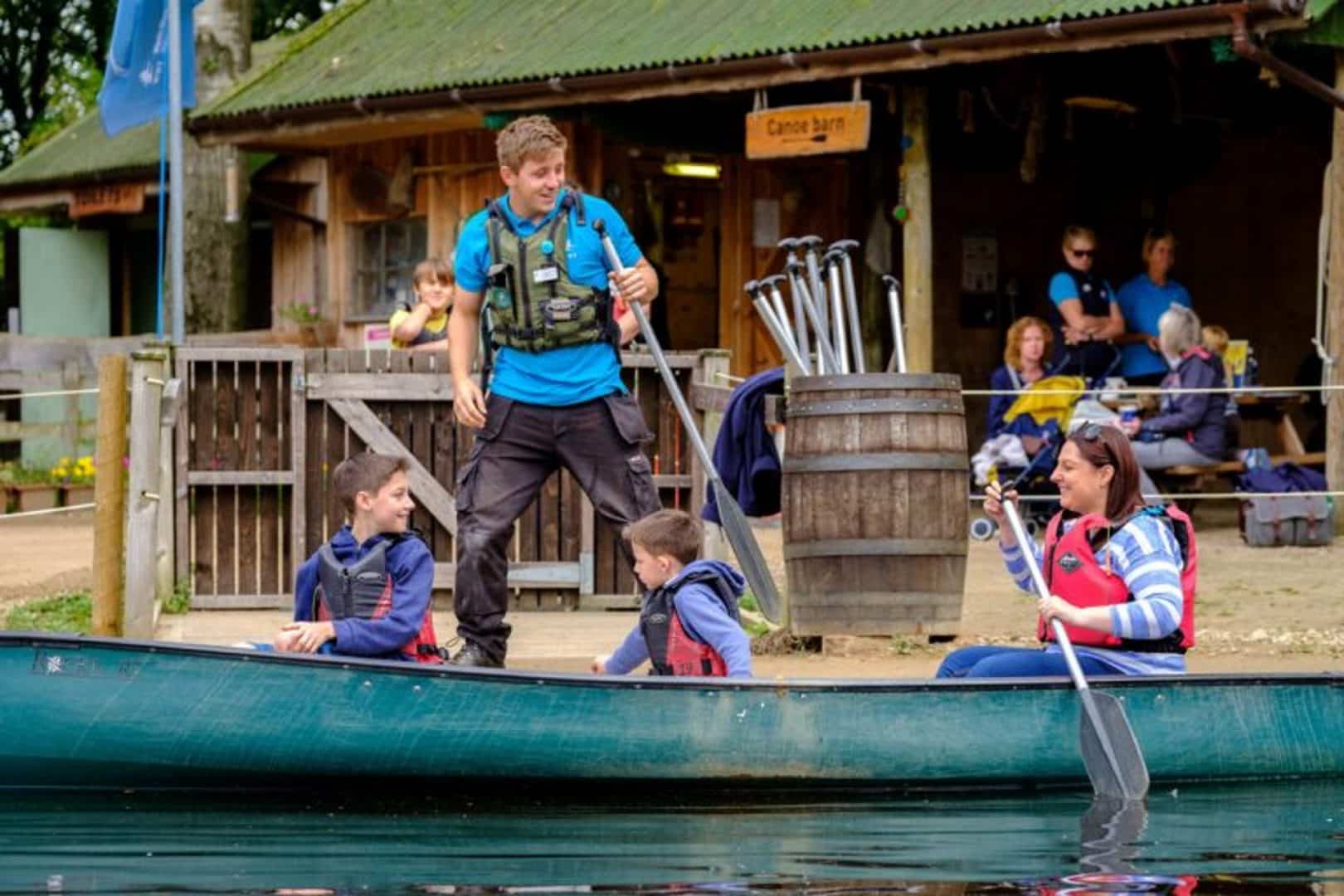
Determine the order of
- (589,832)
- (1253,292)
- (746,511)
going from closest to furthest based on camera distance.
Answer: (589,832)
(746,511)
(1253,292)

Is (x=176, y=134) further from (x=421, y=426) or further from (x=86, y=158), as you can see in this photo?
(x=86, y=158)

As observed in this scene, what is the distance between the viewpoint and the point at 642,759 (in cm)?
795

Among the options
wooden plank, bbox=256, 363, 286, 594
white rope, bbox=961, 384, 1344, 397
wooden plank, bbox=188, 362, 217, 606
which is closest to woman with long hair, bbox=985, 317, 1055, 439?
white rope, bbox=961, 384, 1344, 397

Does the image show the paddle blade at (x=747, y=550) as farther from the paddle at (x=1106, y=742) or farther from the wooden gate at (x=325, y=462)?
the paddle at (x=1106, y=742)

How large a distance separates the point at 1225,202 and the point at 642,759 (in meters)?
11.5

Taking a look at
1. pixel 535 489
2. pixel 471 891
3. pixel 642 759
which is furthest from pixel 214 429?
pixel 471 891

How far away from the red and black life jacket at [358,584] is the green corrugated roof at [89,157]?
16533mm

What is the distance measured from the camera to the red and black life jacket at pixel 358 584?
8117 mm

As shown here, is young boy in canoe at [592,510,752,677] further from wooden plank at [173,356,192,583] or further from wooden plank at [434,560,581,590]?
wooden plank at [173,356,192,583]

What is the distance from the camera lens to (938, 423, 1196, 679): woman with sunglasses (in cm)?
773

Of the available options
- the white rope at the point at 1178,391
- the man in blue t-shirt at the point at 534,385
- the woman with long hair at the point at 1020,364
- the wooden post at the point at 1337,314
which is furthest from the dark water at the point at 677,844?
the woman with long hair at the point at 1020,364

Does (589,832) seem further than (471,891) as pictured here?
Yes

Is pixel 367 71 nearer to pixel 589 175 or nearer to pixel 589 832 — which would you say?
pixel 589 175

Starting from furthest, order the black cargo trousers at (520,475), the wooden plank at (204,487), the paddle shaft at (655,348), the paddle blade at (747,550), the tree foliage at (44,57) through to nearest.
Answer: the tree foliage at (44,57)
the wooden plank at (204,487)
the paddle blade at (747,550)
the black cargo trousers at (520,475)
the paddle shaft at (655,348)
